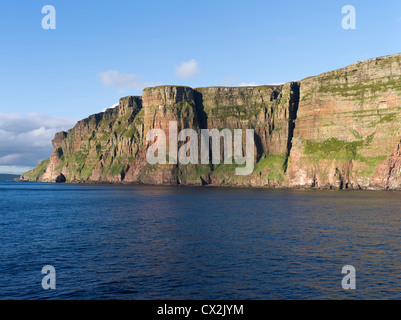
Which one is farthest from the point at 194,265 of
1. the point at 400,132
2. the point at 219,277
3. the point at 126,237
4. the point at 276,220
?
the point at 400,132

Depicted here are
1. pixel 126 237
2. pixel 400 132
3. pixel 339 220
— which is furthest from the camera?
pixel 400 132

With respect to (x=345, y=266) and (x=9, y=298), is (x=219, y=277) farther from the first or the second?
(x=9, y=298)

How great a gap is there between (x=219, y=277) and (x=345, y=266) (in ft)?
49.7

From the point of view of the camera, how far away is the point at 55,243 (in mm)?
53875

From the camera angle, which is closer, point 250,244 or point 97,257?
point 97,257

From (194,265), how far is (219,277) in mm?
5371

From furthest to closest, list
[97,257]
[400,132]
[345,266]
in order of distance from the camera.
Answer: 1. [400,132]
2. [97,257]
3. [345,266]

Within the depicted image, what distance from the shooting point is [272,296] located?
31562mm

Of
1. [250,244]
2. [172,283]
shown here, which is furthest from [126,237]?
[172,283]

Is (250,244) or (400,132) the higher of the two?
(400,132)

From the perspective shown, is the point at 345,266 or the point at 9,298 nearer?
the point at 9,298

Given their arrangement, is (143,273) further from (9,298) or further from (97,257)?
(9,298)

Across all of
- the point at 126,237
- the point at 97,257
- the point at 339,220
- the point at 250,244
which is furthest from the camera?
the point at 339,220
